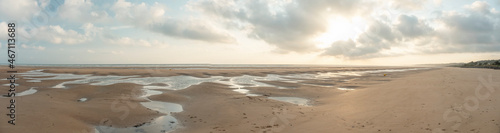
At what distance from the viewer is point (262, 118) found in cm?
1124

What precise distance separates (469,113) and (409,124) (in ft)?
9.95

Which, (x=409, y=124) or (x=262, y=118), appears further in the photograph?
(x=262, y=118)

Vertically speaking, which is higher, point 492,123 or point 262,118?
point 492,123

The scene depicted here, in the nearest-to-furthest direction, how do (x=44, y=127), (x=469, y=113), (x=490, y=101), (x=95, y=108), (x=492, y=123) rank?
(x=492, y=123)
(x=44, y=127)
(x=469, y=113)
(x=490, y=101)
(x=95, y=108)

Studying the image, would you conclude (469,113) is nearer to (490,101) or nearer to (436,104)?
(436,104)

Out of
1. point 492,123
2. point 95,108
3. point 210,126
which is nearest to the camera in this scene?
point 492,123

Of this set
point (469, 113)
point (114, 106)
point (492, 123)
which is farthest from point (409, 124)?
point (114, 106)

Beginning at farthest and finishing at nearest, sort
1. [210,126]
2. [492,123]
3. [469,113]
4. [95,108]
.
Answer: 1. [95,108]
2. [210,126]
3. [469,113]
4. [492,123]

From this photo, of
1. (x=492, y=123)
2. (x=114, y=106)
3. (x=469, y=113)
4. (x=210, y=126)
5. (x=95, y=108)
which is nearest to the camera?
(x=492, y=123)

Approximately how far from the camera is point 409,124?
28.5 ft

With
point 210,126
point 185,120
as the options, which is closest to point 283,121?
point 210,126

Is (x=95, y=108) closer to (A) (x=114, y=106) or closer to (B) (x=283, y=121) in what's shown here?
(A) (x=114, y=106)

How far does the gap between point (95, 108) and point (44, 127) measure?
4088mm

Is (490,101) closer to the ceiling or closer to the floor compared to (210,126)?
closer to the ceiling
